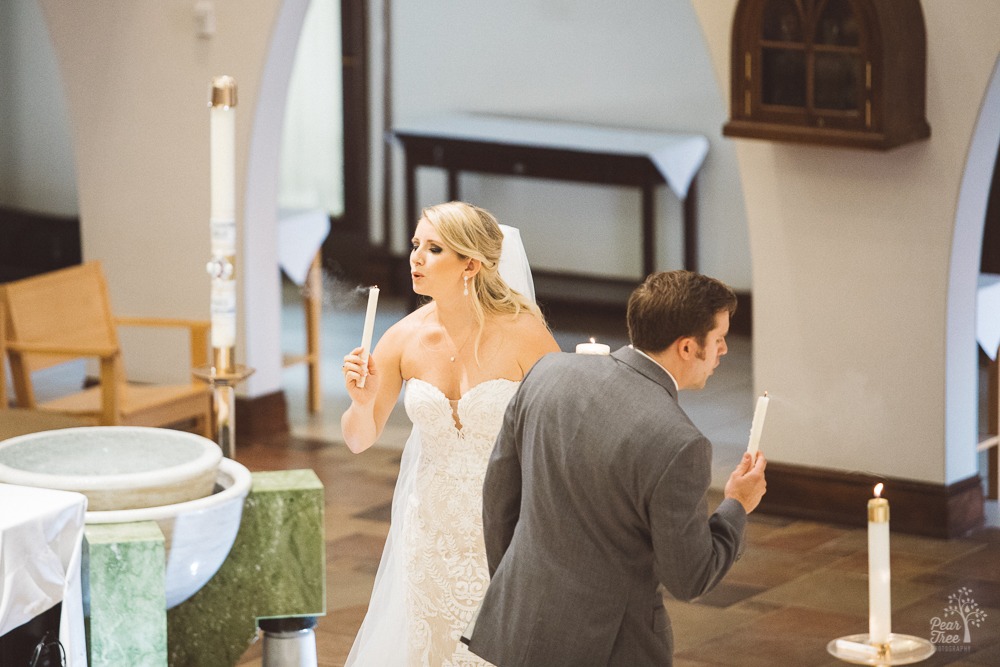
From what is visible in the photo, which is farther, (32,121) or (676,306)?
(32,121)

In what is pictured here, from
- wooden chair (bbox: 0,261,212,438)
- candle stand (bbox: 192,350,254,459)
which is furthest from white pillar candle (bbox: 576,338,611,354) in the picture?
wooden chair (bbox: 0,261,212,438)

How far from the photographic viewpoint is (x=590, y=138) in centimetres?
987

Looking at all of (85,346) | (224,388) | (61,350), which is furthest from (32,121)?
(224,388)

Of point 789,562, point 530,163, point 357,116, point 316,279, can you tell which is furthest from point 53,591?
point 357,116

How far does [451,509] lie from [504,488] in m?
0.87

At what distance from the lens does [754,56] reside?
598cm

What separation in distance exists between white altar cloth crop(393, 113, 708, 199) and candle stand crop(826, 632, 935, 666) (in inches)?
289

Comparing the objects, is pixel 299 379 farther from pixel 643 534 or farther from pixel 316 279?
pixel 643 534

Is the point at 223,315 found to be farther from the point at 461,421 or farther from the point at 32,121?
the point at 32,121

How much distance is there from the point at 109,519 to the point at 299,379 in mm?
5634

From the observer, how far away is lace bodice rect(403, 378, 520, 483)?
151 inches

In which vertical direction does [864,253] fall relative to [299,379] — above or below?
above

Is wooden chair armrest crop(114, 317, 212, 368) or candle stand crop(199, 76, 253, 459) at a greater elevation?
candle stand crop(199, 76, 253, 459)

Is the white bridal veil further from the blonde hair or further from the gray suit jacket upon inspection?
the gray suit jacket
